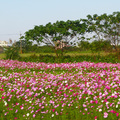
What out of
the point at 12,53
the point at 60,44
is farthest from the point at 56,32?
the point at 12,53

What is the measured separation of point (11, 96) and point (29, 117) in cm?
204

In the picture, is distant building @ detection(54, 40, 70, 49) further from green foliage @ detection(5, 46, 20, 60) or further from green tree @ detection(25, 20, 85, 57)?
green foliage @ detection(5, 46, 20, 60)

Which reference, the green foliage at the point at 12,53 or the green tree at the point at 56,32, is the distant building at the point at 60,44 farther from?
the green foliage at the point at 12,53

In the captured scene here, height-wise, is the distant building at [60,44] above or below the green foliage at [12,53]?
above

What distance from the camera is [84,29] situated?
20.1 m

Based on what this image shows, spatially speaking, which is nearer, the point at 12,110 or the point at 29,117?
the point at 29,117

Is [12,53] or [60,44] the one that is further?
[12,53]

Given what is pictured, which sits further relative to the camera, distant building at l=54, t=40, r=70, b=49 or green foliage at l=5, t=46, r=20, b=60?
green foliage at l=5, t=46, r=20, b=60

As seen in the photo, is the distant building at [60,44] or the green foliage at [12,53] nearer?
the distant building at [60,44]

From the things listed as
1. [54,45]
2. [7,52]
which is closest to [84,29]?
[54,45]

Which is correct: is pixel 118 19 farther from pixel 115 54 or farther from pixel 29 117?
pixel 29 117

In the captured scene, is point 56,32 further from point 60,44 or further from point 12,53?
point 12,53

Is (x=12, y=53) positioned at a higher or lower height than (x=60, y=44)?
lower

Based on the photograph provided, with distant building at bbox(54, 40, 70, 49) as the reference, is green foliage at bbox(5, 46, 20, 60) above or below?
below
